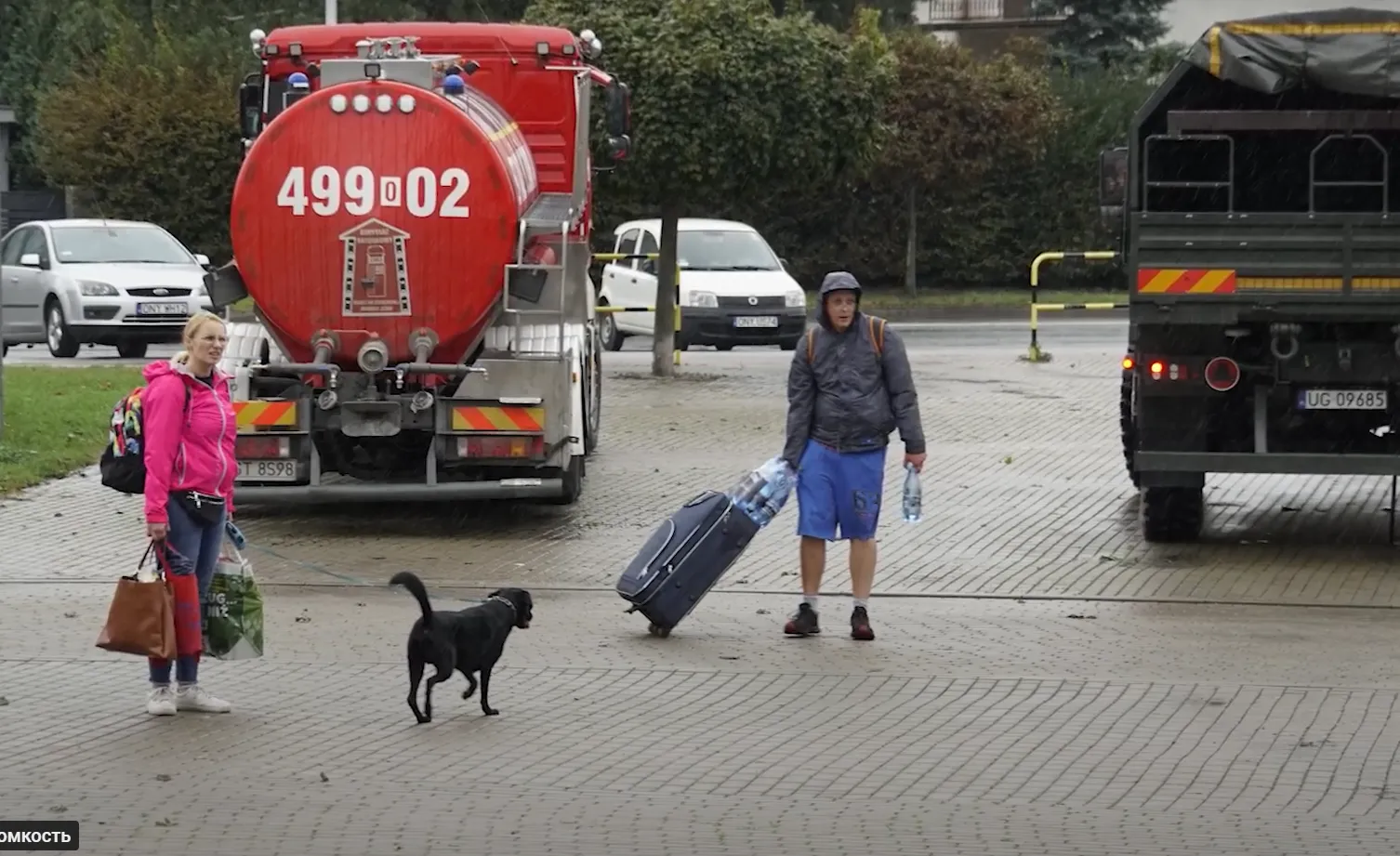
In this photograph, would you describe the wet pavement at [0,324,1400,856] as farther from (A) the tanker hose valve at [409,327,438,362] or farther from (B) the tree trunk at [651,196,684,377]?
(B) the tree trunk at [651,196,684,377]

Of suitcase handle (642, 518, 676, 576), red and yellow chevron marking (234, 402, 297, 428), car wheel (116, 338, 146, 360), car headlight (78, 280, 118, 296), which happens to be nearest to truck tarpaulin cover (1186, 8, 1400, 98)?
suitcase handle (642, 518, 676, 576)

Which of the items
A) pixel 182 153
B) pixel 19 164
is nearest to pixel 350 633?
pixel 182 153

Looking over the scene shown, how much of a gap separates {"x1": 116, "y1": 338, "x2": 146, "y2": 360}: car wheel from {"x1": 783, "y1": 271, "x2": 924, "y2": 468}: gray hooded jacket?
1755 cm

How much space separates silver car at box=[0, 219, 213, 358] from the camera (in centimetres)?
2670

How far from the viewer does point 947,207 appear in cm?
4281

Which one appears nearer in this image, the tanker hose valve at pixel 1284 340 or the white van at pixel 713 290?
the tanker hose valve at pixel 1284 340

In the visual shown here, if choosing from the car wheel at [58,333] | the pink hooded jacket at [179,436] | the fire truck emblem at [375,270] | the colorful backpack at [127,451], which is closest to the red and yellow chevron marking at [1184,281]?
the fire truck emblem at [375,270]

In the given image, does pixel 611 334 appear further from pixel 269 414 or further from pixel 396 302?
pixel 396 302

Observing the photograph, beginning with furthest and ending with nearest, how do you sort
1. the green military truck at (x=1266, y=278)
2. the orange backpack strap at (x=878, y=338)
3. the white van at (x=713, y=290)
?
the white van at (x=713, y=290)
the green military truck at (x=1266, y=278)
the orange backpack strap at (x=878, y=338)

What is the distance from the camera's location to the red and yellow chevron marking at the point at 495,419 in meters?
13.8

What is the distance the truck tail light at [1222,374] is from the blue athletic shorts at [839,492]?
295cm

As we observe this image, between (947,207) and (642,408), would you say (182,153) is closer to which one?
(947,207)

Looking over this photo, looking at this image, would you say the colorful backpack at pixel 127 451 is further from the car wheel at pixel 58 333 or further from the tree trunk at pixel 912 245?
the tree trunk at pixel 912 245

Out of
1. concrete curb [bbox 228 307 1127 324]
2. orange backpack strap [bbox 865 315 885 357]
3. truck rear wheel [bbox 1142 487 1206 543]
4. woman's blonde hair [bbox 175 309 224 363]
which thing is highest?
woman's blonde hair [bbox 175 309 224 363]
